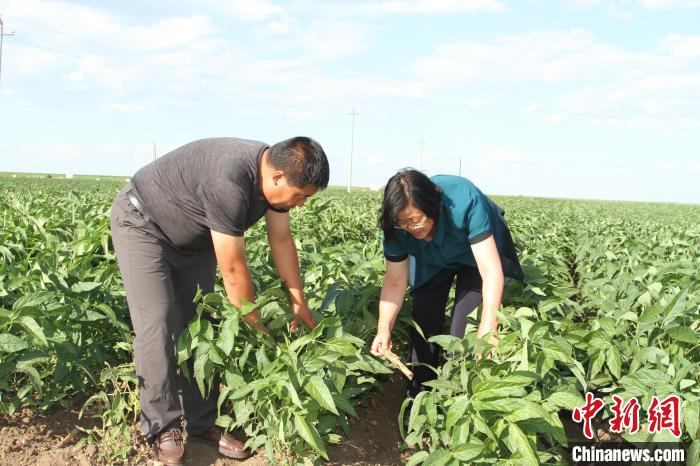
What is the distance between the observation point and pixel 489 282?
9.64 ft

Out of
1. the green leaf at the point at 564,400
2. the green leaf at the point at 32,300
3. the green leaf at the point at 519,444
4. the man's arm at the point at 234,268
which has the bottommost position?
the green leaf at the point at 519,444

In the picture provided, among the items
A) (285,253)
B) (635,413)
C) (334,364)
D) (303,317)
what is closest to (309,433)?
(334,364)

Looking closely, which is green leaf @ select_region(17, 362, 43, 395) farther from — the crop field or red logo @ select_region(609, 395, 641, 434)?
red logo @ select_region(609, 395, 641, 434)

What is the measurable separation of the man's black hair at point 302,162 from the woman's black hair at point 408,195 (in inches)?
14.3

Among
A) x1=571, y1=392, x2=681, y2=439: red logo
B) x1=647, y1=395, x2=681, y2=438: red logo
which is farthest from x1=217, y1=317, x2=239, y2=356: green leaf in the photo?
x1=647, y1=395, x2=681, y2=438: red logo

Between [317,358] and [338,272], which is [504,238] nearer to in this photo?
[338,272]

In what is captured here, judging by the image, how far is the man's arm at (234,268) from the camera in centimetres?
257

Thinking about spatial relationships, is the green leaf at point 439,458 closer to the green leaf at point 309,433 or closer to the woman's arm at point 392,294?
the green leaf at point 309,433

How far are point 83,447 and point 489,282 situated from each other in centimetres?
204

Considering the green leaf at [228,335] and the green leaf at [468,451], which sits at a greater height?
the green leaf at [228,335]

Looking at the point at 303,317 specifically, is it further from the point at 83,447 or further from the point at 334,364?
the point at 83,447

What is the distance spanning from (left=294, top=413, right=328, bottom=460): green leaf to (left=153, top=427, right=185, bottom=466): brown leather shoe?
695 mm

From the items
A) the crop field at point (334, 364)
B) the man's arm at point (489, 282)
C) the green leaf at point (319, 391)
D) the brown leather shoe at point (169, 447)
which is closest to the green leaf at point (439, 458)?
the crop field at point (334, 364)

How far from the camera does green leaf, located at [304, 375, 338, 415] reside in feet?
7.55
